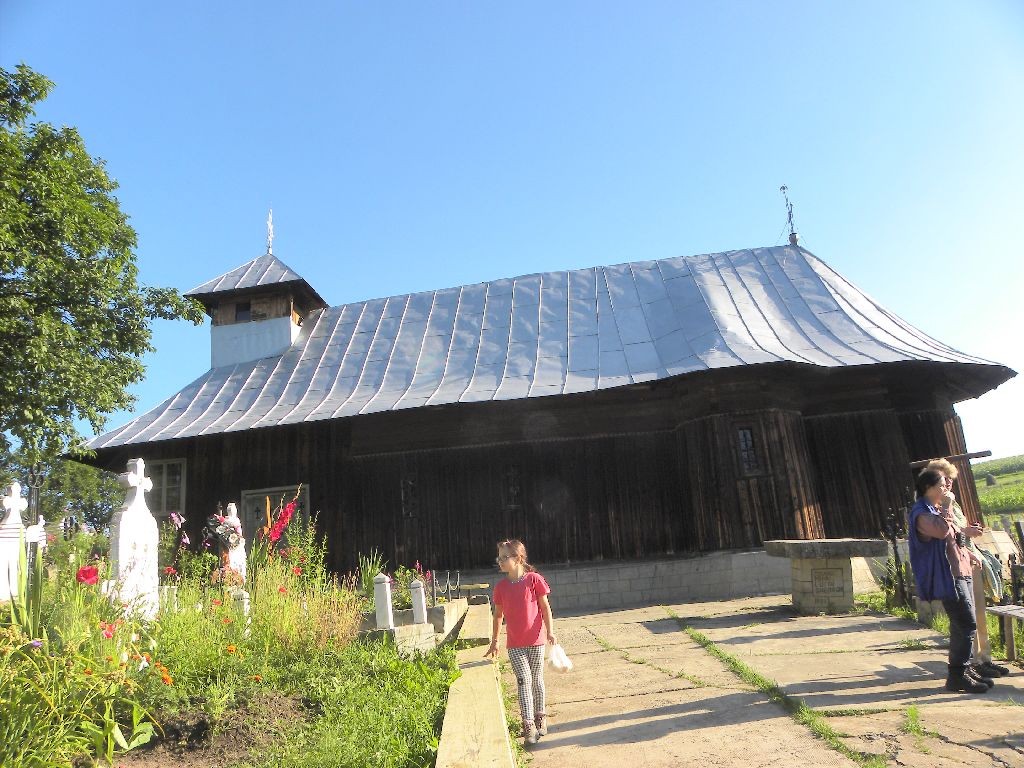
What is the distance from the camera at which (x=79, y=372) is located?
→ 13.3m

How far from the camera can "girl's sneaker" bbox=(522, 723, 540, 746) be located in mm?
3955

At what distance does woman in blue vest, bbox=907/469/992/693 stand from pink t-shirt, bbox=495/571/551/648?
2580 millimetres

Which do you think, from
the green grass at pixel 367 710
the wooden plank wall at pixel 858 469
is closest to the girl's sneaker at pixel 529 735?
the green grass at pixel 367 710

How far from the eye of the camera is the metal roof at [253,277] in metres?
16.7

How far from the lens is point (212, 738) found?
391 centimetres

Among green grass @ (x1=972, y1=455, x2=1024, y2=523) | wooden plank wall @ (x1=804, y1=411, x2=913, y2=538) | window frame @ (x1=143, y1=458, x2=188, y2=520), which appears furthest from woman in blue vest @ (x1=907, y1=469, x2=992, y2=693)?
green grass @ (x1=972, y1=455, x2=1024, y2=523)

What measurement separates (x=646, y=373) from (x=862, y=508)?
4.55 m

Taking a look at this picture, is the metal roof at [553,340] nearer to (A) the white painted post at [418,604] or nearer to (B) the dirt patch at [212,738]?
(A) the white painted post at [418,604]

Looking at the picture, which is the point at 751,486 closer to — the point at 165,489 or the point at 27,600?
the point at 27,600

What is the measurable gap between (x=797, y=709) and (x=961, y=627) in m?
1.29

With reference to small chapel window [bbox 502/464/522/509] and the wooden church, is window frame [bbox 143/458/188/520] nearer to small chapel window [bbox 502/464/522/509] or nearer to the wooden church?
the wooden church

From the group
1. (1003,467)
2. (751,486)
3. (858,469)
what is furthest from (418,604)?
(1003,467)

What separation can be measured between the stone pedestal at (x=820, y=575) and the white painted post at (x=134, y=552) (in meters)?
6.67

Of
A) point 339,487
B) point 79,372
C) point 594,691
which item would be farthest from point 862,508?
point 79,372
